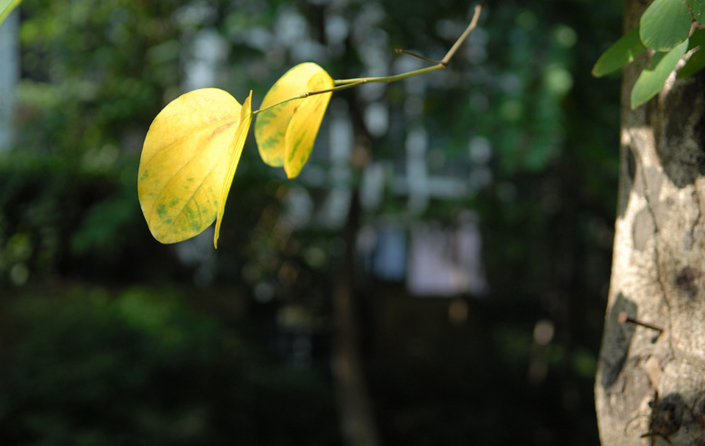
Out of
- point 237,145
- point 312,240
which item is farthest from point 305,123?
point 312,240

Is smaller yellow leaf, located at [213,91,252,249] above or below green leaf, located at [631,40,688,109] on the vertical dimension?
below

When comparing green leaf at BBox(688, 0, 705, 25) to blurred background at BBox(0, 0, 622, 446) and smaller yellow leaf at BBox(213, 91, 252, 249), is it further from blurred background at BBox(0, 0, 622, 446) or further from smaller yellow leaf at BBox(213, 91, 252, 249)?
blurred background at BBox(0, 0, 622, 446)

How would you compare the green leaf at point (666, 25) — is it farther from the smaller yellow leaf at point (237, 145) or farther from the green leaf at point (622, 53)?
the smaller yellow leaf at point (237, 145)

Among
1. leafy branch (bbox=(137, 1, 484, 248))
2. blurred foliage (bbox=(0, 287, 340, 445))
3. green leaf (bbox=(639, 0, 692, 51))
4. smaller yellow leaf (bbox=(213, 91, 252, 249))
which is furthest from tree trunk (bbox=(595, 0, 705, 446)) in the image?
blurred foliage (bbox=(0, 287, 340, 445))

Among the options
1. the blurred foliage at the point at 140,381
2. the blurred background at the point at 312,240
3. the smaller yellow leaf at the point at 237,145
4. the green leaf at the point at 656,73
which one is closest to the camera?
the smaller yellow leaf at the point at 237,145

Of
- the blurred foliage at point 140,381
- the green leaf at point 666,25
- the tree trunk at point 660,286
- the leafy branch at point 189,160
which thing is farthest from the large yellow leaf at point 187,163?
the blurred foliage at point 140,381

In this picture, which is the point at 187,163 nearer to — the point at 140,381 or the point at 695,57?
the point at 695,57

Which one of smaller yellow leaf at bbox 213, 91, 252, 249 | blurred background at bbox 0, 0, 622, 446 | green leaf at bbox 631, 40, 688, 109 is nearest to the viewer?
smaller yellow leaf at bbox 213, 91, 252, 249
